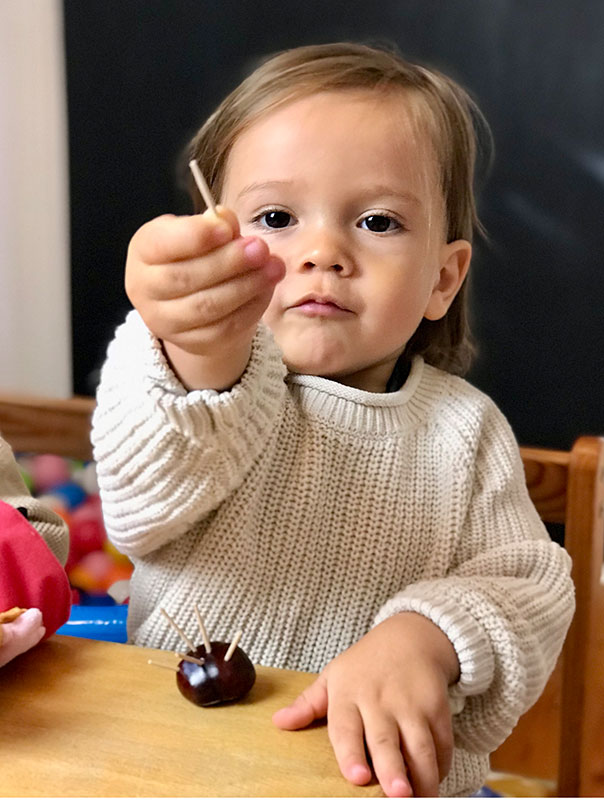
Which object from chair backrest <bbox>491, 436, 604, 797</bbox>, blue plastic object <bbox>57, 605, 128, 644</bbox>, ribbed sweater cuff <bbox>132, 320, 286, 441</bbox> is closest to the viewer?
ribbed sweater cuff <bbox>132, 320, 286, 441</bbox>

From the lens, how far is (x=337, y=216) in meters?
0.69

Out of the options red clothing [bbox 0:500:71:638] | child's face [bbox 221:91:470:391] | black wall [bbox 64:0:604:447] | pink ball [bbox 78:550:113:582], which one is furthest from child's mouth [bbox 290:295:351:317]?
black wall [bbox 64:0:604:447]

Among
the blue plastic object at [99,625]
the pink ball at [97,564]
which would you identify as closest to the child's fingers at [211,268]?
the blue plastic object at [99,625]

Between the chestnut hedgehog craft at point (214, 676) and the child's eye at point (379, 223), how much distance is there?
1.18ft

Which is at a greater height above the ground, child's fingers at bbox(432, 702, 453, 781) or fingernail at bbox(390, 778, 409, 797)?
fingernail at bbox(390, 778, 409, 797)

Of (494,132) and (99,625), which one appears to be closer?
(99,625)

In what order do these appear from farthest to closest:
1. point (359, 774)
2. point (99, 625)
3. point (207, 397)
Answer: point (99, 625) < point (207, 397) < point (359, 774)

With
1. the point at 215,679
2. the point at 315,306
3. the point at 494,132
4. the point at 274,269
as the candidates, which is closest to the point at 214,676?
the point at 215,679

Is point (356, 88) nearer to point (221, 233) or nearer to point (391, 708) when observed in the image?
point (221, 233)

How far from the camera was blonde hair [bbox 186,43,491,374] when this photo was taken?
73 centimetres

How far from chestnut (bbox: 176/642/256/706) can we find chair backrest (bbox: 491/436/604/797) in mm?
579

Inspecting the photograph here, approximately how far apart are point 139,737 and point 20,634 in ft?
0.33

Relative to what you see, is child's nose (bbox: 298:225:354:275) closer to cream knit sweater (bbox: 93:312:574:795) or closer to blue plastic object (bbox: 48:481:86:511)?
cream knit sweater (bbox: 93:312:574:795)

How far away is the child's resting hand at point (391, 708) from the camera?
0.44 metres
